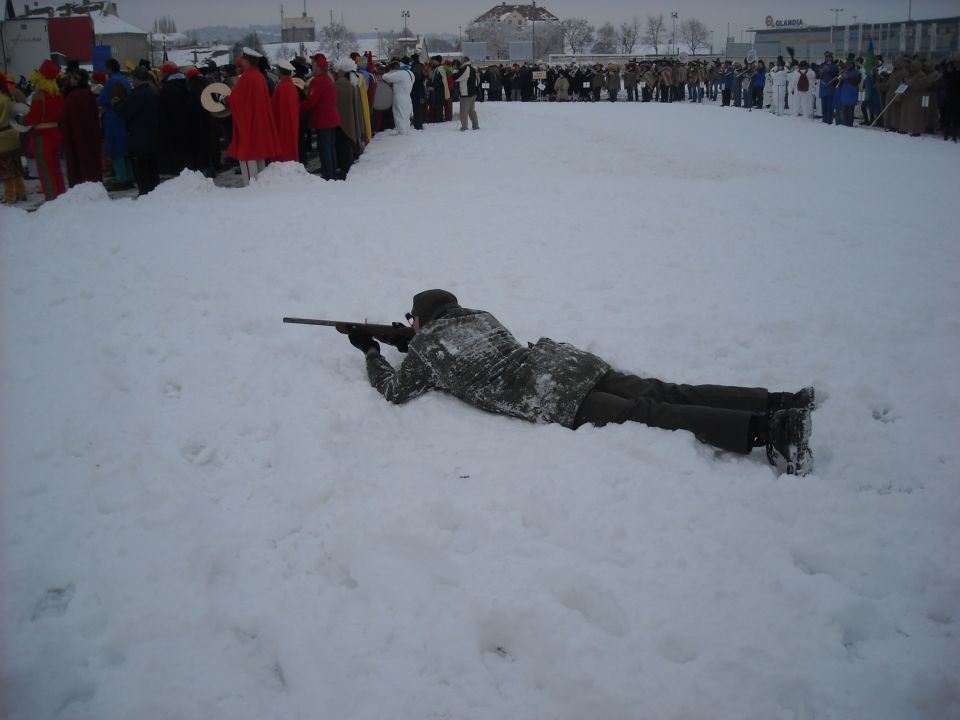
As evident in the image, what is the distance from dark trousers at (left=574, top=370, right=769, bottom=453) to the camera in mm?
3732

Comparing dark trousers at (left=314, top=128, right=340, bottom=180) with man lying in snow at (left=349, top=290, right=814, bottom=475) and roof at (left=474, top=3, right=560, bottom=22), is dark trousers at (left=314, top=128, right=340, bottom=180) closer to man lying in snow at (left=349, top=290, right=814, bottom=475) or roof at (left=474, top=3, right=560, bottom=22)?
man lying in snow at (left=349, top=290, right=814, bottom=475)

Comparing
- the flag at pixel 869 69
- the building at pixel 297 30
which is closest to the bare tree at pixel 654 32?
the building at pixel 297 30

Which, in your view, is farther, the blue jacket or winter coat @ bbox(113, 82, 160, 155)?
the blue jacket

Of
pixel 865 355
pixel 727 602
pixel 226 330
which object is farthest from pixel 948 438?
pixel 226 330

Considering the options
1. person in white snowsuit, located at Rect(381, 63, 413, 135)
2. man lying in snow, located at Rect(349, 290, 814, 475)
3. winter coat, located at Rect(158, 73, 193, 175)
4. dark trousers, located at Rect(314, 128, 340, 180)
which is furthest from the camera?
person in white snowsuit, located at Rect(381, 63, 413, 135)

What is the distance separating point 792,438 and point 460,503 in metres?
1.59

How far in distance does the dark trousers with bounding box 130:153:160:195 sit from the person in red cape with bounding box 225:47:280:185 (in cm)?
112

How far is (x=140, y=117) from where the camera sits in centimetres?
1038

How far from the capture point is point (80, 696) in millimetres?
2516

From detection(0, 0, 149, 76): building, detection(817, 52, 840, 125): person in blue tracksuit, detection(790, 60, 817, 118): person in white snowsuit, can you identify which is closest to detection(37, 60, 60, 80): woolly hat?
detection(0, 0, 149, 76): building

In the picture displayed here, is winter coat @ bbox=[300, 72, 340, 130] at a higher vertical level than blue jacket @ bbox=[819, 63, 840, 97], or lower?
lower

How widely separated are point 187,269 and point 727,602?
5.66 meters

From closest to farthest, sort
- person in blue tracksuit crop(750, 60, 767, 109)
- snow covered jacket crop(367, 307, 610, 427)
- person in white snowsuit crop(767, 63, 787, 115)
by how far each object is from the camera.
Result: snow covered jacket crop(367, 307, 610, 427), person in white snowsuit crop(767, 63, 787, 115), person in blue tracksuit crop(750, 60, 767, 109)

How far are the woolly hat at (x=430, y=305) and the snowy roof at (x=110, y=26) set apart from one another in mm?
50852
